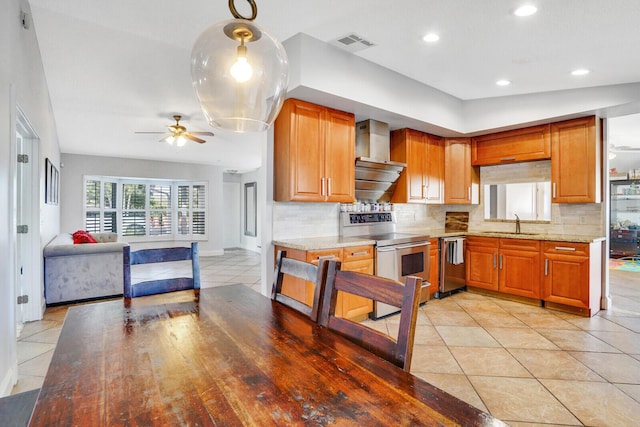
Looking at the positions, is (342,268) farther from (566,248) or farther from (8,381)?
(566,248)

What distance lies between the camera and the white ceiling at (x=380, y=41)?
243 cm

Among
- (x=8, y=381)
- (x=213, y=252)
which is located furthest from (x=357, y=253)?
(x=213, y=252)

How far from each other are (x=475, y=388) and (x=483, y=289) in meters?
2.63

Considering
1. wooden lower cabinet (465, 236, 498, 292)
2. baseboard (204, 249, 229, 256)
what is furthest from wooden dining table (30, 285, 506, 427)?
baseboard (204, 249, 229, 256)

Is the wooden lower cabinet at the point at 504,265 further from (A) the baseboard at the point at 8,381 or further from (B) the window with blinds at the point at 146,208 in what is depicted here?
(B) the window with blinds at the point at 146,208

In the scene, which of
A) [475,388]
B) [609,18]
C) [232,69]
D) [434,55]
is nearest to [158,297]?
[232,69]

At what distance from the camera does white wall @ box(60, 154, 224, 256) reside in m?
7.53

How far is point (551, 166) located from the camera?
426cm

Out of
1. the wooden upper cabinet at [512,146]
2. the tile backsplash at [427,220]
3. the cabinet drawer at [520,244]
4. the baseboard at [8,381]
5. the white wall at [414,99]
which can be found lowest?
the baseboard at [8,381]

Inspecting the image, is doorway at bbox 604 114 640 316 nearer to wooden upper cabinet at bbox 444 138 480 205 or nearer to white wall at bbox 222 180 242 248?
wooden upper cabinet at bbox 444 138 480 205

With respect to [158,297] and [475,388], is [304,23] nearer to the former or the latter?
[158,297]

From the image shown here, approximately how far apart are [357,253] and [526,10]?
2417 mm

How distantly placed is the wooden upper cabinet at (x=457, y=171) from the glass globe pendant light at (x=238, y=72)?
13.2 feet

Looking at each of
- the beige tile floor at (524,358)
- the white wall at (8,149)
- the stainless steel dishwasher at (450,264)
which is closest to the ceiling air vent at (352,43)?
the white wall at (8,149)
